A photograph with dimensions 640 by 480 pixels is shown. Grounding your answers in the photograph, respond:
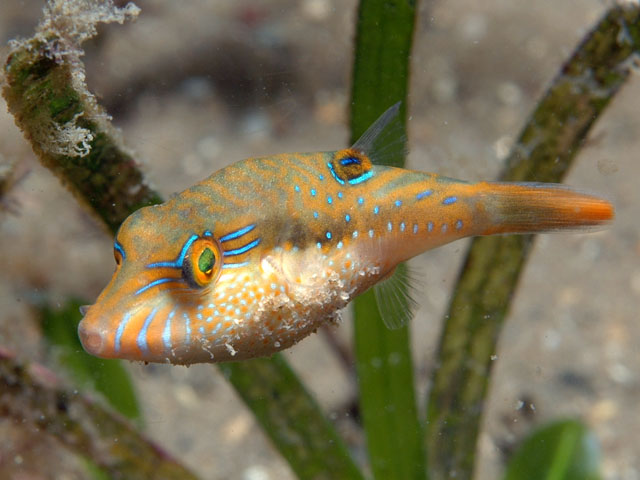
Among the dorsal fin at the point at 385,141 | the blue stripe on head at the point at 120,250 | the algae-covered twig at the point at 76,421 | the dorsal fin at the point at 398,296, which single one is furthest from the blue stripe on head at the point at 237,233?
the algae-covered twig at the point at 76,421

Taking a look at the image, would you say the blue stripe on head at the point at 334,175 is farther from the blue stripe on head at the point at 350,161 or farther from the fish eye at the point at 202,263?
the fish eye at the point at 202,263

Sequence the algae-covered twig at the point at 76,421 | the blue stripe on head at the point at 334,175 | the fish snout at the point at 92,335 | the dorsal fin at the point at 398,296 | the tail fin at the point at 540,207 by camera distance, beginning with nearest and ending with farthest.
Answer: the fish snout at the point at 92,335
the blue stripe on head at the point at 334,175
the tail fin at the point at 540,207
the dorsal fin at the point at 398,296
the algae-covered twig at the point at 76,421

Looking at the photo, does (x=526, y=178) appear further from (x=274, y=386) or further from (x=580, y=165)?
(x=580, y=165)

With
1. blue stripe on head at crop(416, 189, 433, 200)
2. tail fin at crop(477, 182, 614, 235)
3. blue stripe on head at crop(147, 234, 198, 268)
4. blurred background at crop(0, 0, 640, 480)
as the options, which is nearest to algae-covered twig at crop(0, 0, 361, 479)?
blurred background at crop(0, 0, 640, 480)

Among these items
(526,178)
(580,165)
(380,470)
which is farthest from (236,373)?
(580,165)

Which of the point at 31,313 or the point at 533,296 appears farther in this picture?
the point at 533,296

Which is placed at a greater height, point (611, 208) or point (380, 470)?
point (611, 208)

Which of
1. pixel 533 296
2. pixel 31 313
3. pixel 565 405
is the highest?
pixel 31 313
